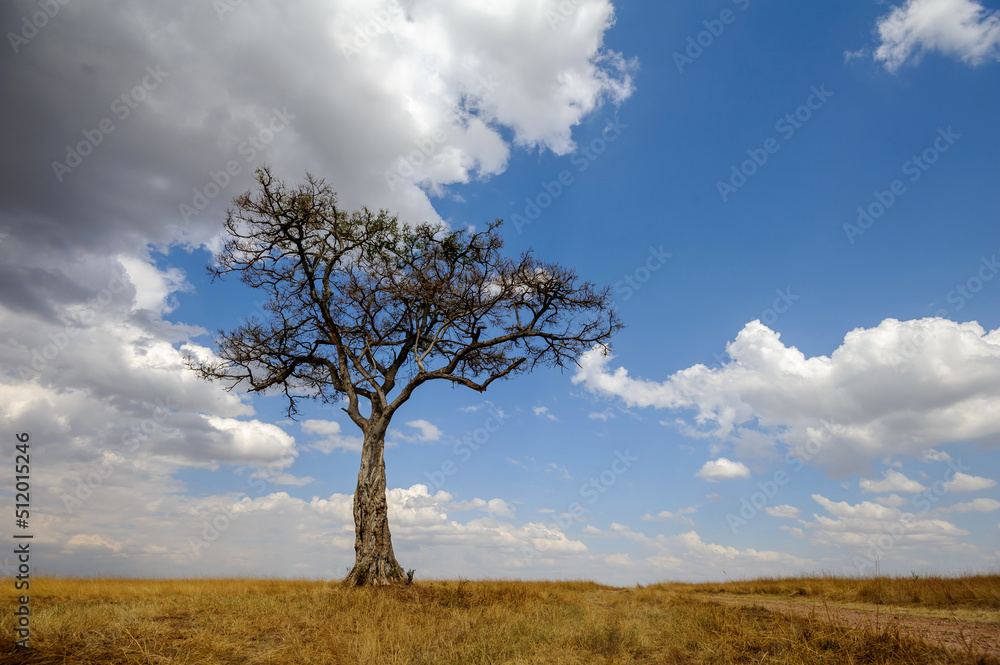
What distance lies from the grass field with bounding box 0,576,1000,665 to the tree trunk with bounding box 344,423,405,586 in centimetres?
218

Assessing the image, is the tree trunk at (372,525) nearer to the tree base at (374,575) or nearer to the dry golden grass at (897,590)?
the tree base at (374,575)

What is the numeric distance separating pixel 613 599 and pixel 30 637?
11988 mm

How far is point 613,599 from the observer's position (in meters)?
13.8

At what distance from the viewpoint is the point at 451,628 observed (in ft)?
28.2

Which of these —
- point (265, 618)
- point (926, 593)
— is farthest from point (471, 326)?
point (926, 593)

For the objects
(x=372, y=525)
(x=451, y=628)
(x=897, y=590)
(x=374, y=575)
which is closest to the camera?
(x=451, y=628)

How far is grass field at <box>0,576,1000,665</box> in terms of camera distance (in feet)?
21.5

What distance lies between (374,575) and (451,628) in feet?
24.5

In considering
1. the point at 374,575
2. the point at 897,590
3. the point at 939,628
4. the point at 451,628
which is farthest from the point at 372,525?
the point at 897,590

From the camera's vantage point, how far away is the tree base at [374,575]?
15.0 m

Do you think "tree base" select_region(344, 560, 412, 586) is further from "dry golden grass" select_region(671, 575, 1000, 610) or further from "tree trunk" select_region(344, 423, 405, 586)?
"dry golden grass" select_region(671, 575, 1000, 610)

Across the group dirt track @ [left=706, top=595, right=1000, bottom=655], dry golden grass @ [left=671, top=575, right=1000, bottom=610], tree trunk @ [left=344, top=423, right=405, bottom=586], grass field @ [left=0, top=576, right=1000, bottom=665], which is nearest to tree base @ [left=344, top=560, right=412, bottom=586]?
tree trunk @ [left=344, top=423, right=405, bottom=586]

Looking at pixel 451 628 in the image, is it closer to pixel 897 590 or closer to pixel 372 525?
pixel 372 525

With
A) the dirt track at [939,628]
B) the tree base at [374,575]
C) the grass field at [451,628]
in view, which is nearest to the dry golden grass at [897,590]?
the grass field at [451,628]
